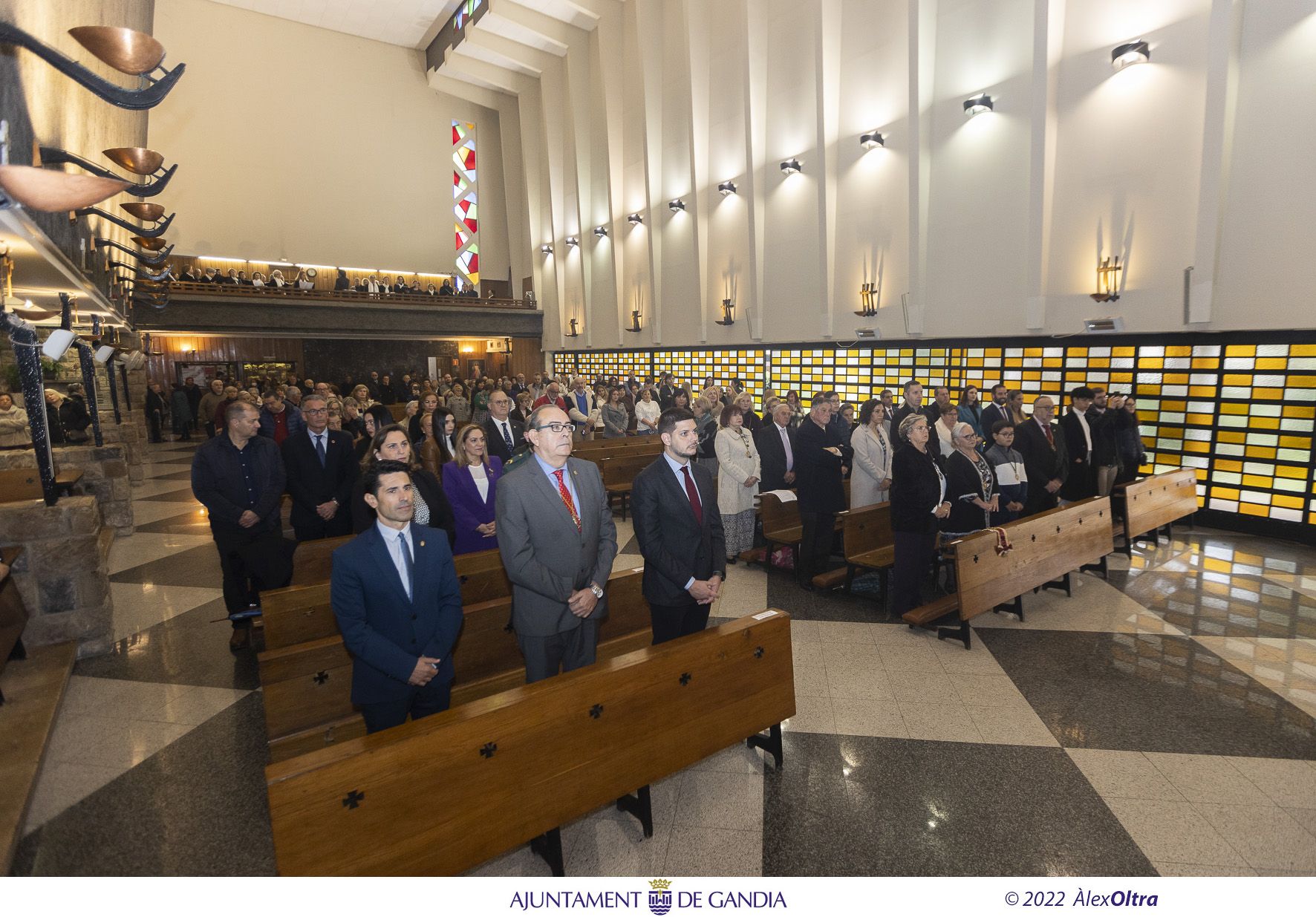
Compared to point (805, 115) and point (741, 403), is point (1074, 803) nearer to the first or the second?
point (741, 403)

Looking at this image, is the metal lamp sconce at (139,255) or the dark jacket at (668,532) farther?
the metal lamp sconce at (139,255)

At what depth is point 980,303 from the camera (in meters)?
10.8

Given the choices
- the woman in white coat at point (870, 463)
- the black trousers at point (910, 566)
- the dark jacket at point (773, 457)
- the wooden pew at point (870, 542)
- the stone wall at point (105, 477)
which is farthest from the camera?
the stone wall at point (105, 477)

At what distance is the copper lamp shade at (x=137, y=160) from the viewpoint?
4289 millimetres

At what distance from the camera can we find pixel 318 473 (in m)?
5.14

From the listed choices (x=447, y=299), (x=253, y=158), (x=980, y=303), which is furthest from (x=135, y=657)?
(x=253, y=158)

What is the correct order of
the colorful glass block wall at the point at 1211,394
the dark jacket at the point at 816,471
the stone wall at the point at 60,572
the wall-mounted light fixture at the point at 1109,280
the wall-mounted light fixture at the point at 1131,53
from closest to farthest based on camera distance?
the stone wall at the point at 60,572 < the dark jacket at the point at 816,471 < the colorful glass block wall at the point at 1211,394 < the wall-mounted light fixture at the point at 1131,53 < the wall-mounted light fixture at the point at 1109,280

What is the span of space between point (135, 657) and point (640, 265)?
1729cm

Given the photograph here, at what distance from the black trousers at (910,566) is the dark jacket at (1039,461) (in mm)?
2168

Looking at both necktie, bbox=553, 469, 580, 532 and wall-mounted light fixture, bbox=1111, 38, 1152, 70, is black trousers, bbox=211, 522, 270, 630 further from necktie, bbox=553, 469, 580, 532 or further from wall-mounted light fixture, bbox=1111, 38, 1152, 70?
wall-mounted light fixture, bbox=1111, 38, 1152, 70
